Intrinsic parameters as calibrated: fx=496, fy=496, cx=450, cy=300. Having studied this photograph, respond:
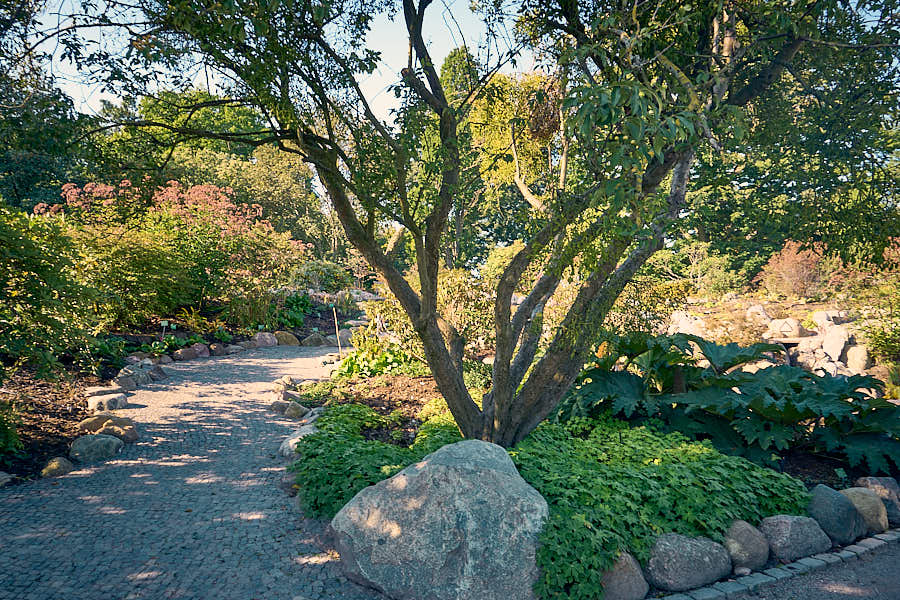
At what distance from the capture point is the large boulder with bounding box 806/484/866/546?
11.3 feet

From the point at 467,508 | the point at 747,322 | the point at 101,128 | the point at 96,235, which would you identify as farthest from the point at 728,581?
the point at 96,235

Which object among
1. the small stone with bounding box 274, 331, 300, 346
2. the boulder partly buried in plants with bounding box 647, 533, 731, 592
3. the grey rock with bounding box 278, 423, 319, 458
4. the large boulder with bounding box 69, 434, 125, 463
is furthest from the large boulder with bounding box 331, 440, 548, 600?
the small stone with bounding box 274, 331, 300, 346

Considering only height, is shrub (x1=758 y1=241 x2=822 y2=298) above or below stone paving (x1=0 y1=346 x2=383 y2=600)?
above

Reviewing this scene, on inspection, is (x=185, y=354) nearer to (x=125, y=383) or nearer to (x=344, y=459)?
(x=125, y=383)

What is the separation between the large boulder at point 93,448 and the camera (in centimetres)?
431

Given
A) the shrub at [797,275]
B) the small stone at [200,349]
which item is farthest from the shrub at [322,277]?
the shrub at [797,275]

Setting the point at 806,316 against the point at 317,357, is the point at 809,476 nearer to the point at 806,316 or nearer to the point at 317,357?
Result: the point at 317,357

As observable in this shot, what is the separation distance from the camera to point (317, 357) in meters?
9.77

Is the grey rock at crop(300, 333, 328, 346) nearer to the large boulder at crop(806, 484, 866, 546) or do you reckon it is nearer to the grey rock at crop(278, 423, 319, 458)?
the grey rock at crop(278, 423, 319, 458)

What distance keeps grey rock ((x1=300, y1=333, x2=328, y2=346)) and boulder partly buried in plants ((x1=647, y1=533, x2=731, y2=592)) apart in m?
9.26

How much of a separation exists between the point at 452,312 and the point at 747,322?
5853mm

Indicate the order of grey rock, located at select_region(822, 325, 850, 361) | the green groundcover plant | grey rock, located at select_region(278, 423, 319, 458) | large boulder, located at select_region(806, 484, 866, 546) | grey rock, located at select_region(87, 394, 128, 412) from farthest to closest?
1. grey rock, located at select_region(822, 325, 850, 361)
2. grey rock, located at select_region(87, 394, 128, 412)
3. grey rock, located at select_region(278, 423, 319, 458)
4. large boulder, located at select_region(806, 484, 866, 546)
5. the green groundcover plant

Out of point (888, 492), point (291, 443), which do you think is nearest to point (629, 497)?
point (888, 492)

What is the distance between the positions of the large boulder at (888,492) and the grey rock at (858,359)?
468 cm
